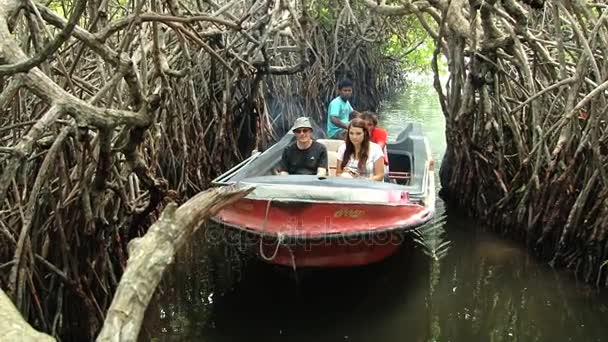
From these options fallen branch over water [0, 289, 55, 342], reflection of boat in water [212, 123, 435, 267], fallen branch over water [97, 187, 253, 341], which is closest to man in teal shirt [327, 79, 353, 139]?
reflection of boat in water [212, 123, 435, 267]

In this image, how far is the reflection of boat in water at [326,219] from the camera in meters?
4.41

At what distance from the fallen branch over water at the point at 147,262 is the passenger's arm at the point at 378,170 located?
3.52 metres

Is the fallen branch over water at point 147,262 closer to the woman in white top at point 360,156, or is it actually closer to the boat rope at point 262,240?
the boat rope at point 262,240

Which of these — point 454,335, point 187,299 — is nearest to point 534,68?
point 454,335

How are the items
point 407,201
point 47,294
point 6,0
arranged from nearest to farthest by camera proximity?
point 6,0 < point 47,294 < point 407,201

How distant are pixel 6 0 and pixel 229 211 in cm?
256

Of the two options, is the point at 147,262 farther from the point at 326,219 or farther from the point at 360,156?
the point at 360,156

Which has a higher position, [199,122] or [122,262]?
[199,122]

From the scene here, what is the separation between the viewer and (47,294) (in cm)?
360

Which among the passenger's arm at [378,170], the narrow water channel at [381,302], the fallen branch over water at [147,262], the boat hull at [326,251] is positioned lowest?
→ the narrow water channel at [381,302]

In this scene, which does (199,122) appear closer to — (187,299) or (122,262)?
(187,299)

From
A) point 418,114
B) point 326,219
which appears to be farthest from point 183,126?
point 418,114

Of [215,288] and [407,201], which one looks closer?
[407,201]

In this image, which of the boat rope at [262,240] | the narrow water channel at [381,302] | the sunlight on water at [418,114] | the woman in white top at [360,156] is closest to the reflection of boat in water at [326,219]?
the boat rope at [262,240]
